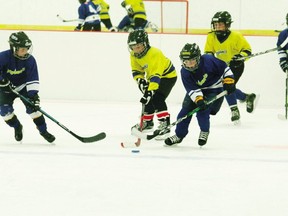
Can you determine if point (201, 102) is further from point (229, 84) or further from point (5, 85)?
point (5, 85)

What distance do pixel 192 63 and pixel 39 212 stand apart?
1989 millimetres

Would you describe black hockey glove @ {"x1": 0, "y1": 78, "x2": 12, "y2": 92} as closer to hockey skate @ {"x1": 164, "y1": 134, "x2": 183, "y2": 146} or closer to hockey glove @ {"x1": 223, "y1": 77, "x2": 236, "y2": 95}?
hockey skate @ {"x1": 164, "y1": 134, "x2": 183, "y2": 146}

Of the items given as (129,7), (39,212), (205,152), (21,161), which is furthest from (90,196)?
(129,7)

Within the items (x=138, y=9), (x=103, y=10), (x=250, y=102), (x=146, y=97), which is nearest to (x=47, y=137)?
(x=146, y=97)

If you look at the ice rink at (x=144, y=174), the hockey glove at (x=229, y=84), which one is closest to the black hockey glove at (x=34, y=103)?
the ice rink at (x=144, y=174)

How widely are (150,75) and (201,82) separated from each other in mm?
460

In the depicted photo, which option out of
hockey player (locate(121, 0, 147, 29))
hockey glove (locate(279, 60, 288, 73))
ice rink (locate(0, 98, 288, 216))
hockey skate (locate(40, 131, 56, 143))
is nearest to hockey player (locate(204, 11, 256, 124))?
ice rink (locate(0, 98, 288, 216))

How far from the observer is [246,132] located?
18.3 feet

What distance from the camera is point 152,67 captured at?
504 centimetres

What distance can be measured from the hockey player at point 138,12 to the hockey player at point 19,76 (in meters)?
3.79

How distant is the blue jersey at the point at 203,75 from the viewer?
4.70 meters

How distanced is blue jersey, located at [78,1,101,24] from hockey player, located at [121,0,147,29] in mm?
587

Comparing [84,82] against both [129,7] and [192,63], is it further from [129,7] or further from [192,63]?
[192,63]

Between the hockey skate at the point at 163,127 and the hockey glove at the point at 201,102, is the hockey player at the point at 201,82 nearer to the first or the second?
the hockey glove at the point at 201,102
